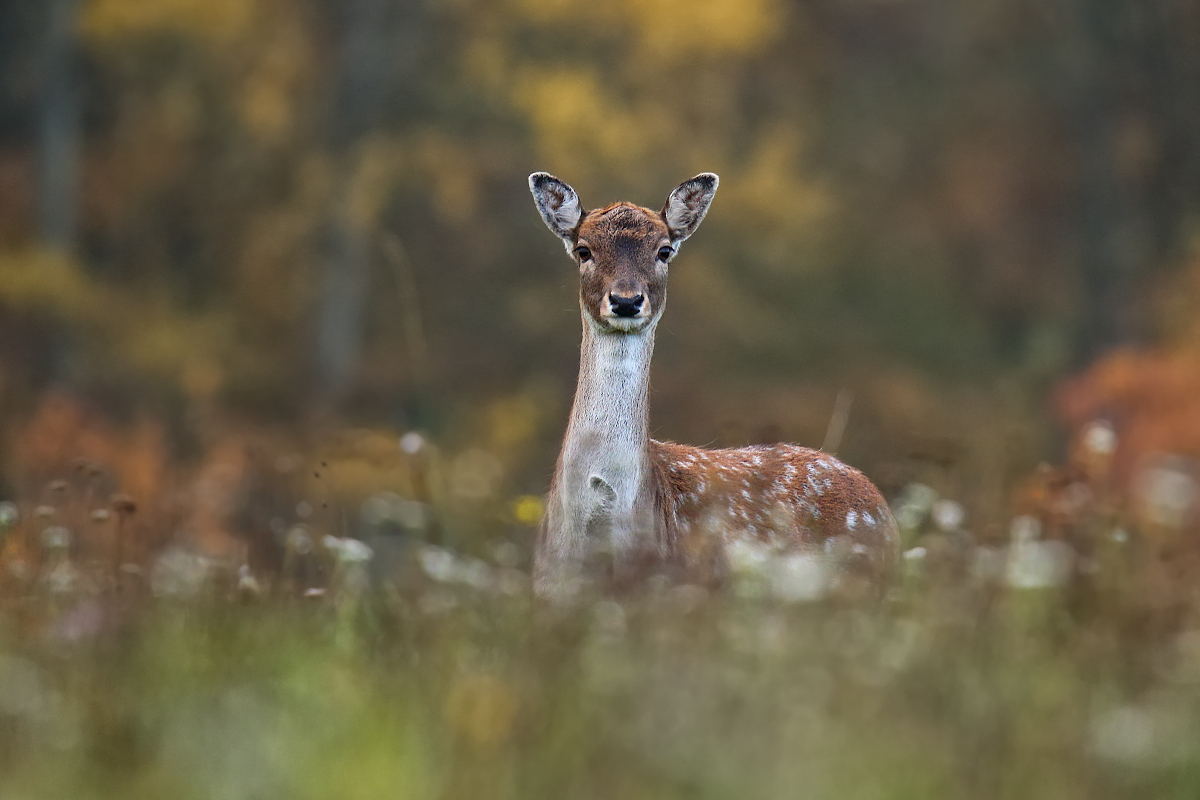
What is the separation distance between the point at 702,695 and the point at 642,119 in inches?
725

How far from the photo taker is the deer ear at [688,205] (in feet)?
23.0

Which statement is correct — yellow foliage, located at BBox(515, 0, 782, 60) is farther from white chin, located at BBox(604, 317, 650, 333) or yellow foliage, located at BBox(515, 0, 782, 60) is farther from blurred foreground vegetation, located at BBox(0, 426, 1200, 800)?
blurred foreground vegetation, located at BBox(0, 426, 1200, 800)

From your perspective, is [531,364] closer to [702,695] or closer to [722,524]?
[722,524]

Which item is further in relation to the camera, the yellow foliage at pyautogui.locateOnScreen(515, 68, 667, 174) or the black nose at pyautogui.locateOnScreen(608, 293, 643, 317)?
the yellow foliage at pyautogui.locateOnScreen(515, 68, 667, 174)

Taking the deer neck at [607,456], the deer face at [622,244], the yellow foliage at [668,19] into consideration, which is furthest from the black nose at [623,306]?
the yellow foliage at [668,19]

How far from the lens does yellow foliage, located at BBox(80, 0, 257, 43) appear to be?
795 inches

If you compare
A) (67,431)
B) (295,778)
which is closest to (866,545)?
(295,778)

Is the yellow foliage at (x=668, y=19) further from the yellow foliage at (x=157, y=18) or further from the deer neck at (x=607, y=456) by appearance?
the deer neck at (x=607, y=456)

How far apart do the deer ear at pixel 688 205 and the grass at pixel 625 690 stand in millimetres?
2633

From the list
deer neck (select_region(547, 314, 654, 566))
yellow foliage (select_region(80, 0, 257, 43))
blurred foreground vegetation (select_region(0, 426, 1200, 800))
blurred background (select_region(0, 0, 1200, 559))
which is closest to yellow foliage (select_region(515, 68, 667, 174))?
blurred background (select_region(0, 0, 1200, 559))

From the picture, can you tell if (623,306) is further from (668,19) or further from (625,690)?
(668,19)

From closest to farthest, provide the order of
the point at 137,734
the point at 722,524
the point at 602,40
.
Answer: the point at 137,734 < the point at 722,524 < the point at 602,40

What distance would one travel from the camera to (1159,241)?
22250 millimetres

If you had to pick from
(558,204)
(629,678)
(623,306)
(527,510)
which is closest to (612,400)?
(623,306)
